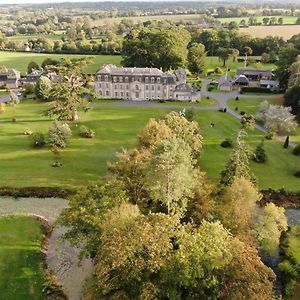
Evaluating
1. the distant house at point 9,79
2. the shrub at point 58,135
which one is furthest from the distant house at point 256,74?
the shrub at point 58,135

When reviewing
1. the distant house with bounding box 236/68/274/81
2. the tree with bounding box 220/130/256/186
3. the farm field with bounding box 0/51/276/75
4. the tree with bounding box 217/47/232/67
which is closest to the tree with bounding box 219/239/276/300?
the tree with bounding box 220/130/256/186

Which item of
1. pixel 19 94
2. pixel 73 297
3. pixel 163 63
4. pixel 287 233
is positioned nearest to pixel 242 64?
pixel 163 63

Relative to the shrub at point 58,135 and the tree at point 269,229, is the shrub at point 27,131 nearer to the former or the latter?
the shrub at point 58,135

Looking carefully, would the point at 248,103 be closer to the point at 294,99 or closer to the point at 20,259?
the point at 294,99

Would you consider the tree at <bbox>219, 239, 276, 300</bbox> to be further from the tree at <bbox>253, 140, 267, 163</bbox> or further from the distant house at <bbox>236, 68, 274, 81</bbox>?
the distant house at <bbox>236, 68, 274, 81</bbox>

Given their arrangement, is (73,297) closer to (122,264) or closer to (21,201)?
(122,264)

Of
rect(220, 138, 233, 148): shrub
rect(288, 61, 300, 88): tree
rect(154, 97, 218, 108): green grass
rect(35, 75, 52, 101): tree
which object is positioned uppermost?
rect(288, 61, 300, 88): tree

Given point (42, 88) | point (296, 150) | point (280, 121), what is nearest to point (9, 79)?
point (42, 88)
